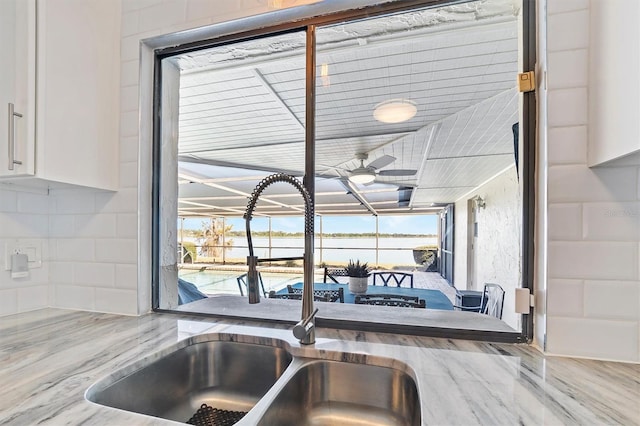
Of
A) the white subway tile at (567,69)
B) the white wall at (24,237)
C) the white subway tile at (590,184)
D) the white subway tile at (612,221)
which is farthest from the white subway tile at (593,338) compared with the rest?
the white wall at (24,237)

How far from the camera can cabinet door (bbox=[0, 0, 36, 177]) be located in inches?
35.2

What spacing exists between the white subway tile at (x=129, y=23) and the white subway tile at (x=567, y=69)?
148 centimetres

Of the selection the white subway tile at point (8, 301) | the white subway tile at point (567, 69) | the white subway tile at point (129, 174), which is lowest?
the white subway tile at point (8, 301)

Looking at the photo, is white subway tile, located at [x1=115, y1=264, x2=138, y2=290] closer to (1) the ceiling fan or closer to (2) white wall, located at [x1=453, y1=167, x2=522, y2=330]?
(1) the ceiling fan

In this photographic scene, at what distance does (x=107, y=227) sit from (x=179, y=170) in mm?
400

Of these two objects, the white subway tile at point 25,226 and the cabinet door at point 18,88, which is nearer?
the cabinet door at point 18,88

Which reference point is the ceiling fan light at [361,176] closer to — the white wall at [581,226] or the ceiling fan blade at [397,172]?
the ceiling fan blade at [397,172]

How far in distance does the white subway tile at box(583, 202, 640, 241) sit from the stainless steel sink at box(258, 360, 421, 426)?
624mm

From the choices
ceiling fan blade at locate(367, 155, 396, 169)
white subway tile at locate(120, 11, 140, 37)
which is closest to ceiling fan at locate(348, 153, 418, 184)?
ceiling fan blade at locate(367, 155, 396, 169)

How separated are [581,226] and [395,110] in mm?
1463

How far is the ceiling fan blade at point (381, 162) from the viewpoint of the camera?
9.48ft

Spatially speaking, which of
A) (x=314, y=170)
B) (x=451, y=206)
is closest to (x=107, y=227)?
(x=314, y=170)

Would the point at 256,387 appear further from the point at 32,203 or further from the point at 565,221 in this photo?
the point at 32,203

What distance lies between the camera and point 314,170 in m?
1.10
